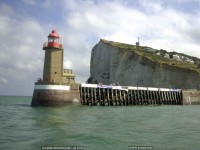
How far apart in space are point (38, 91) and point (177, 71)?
125ft

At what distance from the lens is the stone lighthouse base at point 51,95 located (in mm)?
37969

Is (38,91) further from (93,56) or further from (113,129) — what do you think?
(93,56)

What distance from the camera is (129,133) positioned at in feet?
52.6

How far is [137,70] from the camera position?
7069 cm

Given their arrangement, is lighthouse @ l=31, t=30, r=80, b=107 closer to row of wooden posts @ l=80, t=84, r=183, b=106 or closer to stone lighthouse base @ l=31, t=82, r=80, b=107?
stone lighthouse base @ l=31, t=82, r=80, b=107

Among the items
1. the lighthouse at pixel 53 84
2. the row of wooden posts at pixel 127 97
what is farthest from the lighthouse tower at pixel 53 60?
the row of wooden posts at pixel 127 97

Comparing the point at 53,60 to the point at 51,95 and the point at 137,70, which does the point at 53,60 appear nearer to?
the point at 51,95

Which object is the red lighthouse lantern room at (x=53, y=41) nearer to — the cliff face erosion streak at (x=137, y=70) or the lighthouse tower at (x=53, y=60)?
the lighthouse tower at (x=53, y=60)

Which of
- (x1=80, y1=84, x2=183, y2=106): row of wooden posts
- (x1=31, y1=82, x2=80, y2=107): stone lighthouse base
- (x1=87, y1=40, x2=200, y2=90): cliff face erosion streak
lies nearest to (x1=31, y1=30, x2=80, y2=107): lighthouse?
(x1=31, y1=82, x2=80, y2=107): stone lighthouse base

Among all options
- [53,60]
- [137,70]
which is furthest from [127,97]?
[137,70]

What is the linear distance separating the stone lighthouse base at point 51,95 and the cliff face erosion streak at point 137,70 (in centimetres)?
3275

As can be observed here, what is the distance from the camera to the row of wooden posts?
44000 millimetres

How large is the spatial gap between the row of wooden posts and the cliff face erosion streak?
911 cm

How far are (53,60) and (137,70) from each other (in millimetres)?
33606
